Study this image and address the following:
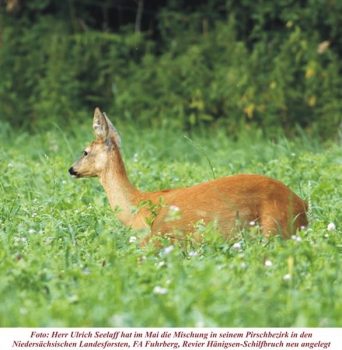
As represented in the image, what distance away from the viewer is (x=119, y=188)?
6332 millimetres

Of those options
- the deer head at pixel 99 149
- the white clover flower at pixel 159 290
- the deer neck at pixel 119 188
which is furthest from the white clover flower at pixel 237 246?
the deer head at pixel 99 149

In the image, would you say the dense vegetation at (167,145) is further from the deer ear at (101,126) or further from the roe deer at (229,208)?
the deer ear at (101,126)

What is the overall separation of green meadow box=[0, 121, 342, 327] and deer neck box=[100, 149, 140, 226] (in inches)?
5.1

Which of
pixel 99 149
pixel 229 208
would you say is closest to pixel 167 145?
pixel 99 149

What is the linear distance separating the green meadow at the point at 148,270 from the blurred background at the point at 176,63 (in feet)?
15.6

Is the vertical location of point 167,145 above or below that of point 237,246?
below

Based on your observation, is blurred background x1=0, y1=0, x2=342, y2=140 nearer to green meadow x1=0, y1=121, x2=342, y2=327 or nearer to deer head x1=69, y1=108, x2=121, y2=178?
green meadow x1=0, y1=121, x2=342, y2=327

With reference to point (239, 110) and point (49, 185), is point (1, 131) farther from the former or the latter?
point (49, 185)

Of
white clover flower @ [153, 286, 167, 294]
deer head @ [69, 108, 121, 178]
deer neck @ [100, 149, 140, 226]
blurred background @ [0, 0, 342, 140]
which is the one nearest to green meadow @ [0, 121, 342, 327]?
white clover flower @ [153, 286, 167, 294]

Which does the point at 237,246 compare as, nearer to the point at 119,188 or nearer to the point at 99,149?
the point at 119,188

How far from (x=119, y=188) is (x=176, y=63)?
670 centimetres

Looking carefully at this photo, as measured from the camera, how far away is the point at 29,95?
1361cm
